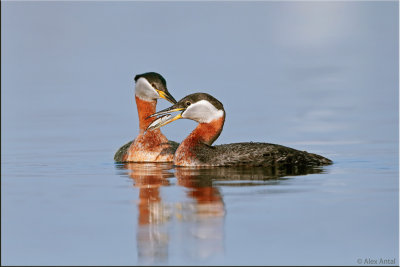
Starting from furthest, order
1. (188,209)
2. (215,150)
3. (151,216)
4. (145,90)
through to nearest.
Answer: (145,90), (215,150), (188,209), (151,216)

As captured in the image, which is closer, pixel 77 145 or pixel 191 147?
pixel 191 147

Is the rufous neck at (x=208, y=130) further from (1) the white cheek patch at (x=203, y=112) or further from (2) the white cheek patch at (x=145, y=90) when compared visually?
(2) the white cheek patch at (x=145, y=90)

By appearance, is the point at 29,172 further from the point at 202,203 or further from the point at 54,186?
the point at 202,203

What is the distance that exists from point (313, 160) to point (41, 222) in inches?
252

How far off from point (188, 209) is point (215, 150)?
15.1ft

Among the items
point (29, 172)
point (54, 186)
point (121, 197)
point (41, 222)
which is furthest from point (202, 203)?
point (29, 172)

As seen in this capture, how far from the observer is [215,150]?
15.2m

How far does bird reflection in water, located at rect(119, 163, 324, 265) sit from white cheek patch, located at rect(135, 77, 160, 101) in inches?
81.1

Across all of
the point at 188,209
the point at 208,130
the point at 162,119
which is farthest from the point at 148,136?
the point at 188,209

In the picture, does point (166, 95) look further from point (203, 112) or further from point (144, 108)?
point (203, 112)

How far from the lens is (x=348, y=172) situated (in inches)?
570

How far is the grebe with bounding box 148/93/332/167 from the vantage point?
14.9 meters

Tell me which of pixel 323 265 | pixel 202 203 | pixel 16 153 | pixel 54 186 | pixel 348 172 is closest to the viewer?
pixel 323 265

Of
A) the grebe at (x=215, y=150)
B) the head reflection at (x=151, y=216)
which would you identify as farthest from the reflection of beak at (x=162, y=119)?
the head reflection at (x=151, y=216)
